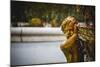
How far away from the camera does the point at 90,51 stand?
2148 millimetres

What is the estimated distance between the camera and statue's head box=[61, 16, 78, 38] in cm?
203

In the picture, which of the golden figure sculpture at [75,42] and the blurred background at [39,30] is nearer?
the blurred background at [39,30]

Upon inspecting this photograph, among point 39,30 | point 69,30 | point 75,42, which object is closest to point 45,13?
point 39,30

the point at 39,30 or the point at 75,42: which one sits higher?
the point at 39,30

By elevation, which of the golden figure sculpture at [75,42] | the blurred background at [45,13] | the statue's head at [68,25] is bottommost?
the golden figure sculpture at [75,42]

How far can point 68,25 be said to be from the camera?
2053 mm

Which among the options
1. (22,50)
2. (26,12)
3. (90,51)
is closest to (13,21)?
(26,12)

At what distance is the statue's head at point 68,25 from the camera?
2027mm

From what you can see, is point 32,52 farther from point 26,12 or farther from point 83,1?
point 83,1

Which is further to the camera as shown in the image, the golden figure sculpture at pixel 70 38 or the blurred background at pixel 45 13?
the golden figure sculpture at pixel 70 38

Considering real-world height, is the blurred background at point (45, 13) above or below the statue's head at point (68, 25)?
above

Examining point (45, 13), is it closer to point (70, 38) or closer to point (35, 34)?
point (35, 34)

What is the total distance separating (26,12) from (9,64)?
52cm

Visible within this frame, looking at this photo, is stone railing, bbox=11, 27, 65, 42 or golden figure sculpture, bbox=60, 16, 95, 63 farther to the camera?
golden figure sculpture, bbox=60, 16, 95, 63
